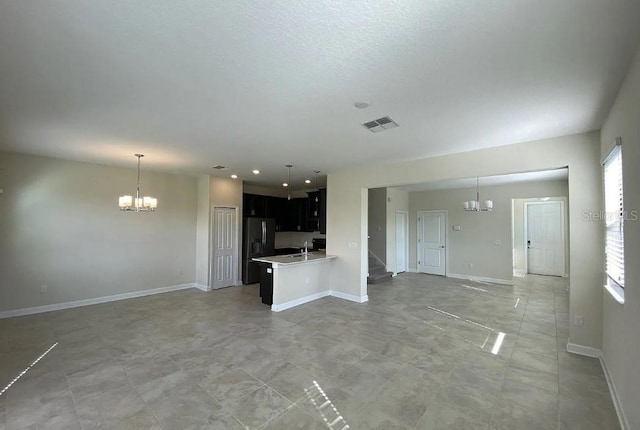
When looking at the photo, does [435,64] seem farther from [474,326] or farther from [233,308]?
[233,308]

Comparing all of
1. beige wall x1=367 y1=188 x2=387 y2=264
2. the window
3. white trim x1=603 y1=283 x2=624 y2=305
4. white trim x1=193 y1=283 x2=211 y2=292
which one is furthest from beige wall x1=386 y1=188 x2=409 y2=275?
white trim x1=603 y1=283 x2=624 y2=305

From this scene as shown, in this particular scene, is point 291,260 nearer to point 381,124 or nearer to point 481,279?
point 381,124

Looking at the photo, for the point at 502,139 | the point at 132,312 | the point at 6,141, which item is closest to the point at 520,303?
the point at 502,139

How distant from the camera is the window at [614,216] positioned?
8.02ft

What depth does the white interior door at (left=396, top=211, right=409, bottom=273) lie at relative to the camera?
888 cm

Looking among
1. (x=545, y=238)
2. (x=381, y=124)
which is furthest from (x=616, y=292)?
(x=545, y=238)

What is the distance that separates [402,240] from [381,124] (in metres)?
6.49

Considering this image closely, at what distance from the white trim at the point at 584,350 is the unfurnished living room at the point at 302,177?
2 cm

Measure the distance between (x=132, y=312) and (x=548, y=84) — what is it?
20.5 feet

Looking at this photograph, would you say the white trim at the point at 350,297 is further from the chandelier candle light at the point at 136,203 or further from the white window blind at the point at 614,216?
the chandelier candle light at the point at 136,203

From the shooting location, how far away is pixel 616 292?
2607mm

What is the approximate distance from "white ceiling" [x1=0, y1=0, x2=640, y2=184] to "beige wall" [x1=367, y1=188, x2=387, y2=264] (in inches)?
185

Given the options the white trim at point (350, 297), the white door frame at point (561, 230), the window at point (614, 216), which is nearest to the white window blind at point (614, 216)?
the window at point (614, 216)

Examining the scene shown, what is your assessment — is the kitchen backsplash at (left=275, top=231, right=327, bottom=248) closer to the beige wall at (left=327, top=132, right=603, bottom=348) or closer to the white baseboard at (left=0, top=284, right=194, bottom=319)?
the white baseboard at (left=0, top=284, right=194, bottom=319)
